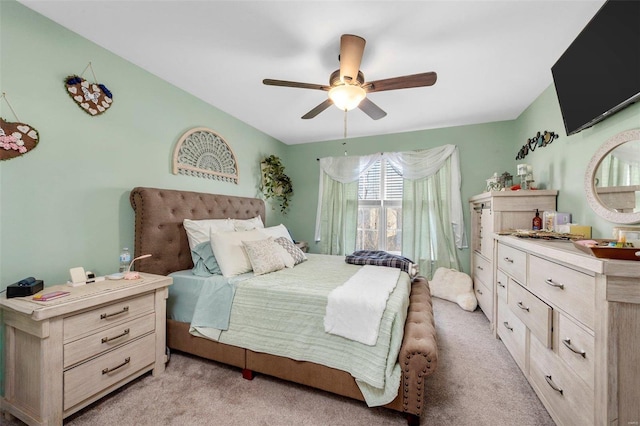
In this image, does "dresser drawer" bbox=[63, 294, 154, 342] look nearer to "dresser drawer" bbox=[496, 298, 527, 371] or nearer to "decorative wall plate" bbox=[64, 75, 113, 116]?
"decorative wall plate" bbox=[64, 75, 113, 116]

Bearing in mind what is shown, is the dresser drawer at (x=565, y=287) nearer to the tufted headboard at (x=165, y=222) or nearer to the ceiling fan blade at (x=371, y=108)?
the ceiling fan blade at (x=371, y=108)

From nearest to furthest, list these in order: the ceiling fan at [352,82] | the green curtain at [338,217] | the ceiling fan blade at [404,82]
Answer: the ceiling fan at [352,82], the ceiling fan blade at [404,82], the green curtain at [338,217]

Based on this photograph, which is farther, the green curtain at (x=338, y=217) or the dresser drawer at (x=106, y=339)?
the green curtain at (x=338, y=217)

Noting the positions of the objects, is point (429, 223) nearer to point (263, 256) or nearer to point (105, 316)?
point (263, 256)

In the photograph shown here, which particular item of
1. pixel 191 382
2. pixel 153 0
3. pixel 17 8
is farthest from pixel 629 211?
pixel 17 8

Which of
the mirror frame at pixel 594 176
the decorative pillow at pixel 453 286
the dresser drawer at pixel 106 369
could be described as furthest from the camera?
the decorative pillow at pixel 453 286

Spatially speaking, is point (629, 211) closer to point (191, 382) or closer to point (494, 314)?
point (494, 314)

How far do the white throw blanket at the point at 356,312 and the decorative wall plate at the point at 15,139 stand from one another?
2.08 m

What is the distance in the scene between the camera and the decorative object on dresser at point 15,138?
142 cm

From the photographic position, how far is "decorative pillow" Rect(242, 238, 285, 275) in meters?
2.11

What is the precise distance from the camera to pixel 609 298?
0.96 meters

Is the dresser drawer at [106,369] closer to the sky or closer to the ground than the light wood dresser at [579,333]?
closer to the ground

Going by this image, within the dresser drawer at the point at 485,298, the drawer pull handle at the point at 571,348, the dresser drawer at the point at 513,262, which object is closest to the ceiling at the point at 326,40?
the dresser drawer at the point at 513,262

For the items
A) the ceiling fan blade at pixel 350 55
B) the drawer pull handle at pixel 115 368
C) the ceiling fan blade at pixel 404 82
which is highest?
the ceiling fan blade at pixel 350 55
